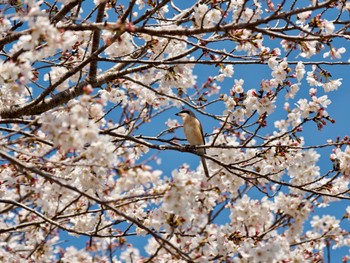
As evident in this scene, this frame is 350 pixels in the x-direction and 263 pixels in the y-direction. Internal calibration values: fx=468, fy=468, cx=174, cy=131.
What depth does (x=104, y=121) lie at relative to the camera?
668 centimetres

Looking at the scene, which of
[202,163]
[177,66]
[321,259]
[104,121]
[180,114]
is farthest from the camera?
[180,114]

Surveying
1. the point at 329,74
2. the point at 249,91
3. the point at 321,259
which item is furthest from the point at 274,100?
the point at 321,259

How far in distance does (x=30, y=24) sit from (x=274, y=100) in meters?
2.94

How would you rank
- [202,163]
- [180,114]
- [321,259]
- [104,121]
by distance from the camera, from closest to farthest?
[321,259]
[202,163]
[104,121]
[180,114]

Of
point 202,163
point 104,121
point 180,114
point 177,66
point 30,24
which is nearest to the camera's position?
point 30,24

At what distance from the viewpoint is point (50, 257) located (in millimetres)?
5910

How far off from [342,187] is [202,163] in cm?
176

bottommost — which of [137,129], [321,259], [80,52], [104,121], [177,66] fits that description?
[321,259]

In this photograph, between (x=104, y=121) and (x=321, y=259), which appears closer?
(x=321, y=259)

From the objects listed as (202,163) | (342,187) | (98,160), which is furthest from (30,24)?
(342,187)

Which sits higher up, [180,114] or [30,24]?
[180,114]

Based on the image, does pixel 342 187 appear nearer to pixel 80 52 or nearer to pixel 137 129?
pixel 137 129

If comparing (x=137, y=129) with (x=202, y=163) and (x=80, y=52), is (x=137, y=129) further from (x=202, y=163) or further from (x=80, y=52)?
(x=80, y=52)

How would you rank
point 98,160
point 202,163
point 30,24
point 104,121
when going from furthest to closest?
point 104,121, point 202,163, point 98,160, point 30,24
